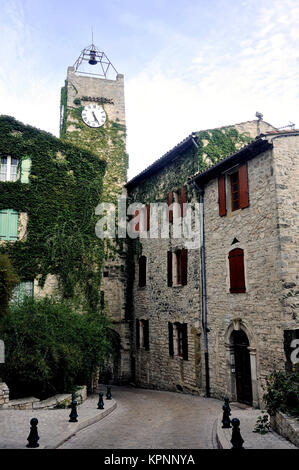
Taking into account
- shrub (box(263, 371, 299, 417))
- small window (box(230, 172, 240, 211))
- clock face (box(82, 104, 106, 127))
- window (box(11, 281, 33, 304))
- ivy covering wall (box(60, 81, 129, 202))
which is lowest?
shrub (box(263, 371, 299, 417))

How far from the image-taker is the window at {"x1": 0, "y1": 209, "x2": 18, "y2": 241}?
16906mm

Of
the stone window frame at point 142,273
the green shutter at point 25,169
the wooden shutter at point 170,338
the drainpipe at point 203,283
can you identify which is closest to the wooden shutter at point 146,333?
the stone window frame at point 142,273

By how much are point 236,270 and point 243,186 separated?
2.97m

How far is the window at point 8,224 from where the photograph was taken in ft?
55.5

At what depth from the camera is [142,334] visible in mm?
21406

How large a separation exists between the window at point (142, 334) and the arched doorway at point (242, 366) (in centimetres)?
747

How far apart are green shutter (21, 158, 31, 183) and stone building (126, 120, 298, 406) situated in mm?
6309

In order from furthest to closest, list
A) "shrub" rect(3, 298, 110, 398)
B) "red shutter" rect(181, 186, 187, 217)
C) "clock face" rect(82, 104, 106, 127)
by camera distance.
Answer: "clock face" rect(82, 104, 106, 127), "red shutter" rect(181, 186, 187, 217), "shrub" rect(3, 298, 110, 398)

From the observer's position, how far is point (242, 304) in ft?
44.6

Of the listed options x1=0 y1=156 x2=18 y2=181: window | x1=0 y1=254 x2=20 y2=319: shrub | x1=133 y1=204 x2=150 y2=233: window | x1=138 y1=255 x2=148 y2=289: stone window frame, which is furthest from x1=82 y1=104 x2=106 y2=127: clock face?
x1=0 y1=254 x2=20 y2=319: shrub

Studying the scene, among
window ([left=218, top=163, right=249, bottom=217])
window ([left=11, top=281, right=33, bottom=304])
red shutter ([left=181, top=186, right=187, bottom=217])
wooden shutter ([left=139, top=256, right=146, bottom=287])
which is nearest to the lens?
window ([left=218, top=163, right=249, bottom=217])

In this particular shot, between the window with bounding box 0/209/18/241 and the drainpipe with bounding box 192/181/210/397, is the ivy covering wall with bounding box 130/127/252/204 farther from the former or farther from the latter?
the window with bounding box 0/209/18/241

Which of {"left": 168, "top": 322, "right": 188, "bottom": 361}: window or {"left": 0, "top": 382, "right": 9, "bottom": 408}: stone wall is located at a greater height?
{"left": 168, "top": 322, "right": 188, "bottom": 361}: window
